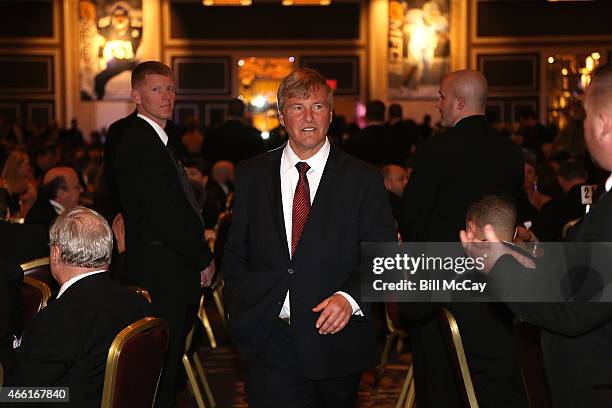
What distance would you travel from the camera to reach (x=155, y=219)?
4551 millimetres

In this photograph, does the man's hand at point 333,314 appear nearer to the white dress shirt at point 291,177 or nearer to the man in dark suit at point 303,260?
the man in dark suit at point 303,260

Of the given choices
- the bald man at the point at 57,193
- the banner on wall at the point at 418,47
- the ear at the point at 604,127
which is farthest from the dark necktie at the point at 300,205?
the banner on wall at the point at 418,47

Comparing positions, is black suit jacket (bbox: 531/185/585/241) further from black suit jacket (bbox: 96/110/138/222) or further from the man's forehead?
the man's forehead

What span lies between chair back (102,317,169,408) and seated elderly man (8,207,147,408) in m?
0.08

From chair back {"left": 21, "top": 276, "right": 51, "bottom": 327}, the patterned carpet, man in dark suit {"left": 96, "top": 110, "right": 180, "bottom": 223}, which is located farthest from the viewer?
the patterned carpet

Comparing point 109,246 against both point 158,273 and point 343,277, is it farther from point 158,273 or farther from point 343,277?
point 158,273

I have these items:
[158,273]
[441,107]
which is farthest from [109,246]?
[441,107]

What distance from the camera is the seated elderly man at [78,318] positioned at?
2930mm

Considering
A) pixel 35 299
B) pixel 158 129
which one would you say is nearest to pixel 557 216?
pixel 158 129

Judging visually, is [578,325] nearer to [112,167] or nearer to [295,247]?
[295,247]

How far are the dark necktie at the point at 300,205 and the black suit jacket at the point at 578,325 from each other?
1.07 m

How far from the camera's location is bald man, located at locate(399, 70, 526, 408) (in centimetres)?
425

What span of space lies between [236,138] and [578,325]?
21.9ft

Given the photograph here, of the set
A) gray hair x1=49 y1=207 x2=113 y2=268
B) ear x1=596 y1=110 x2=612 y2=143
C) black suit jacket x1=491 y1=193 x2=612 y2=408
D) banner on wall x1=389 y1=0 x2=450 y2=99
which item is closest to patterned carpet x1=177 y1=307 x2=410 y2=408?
gray hair x1=49 y1=207 x2=113 y2=268
